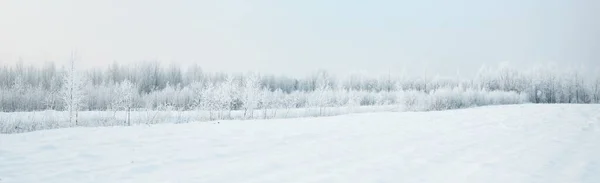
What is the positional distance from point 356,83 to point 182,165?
74.0m

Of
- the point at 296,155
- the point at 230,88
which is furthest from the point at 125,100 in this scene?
the point at 296,155

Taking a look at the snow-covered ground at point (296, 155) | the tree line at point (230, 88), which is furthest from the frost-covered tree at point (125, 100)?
the snow-covered ground at point (296, 155)

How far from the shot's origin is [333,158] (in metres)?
9.05

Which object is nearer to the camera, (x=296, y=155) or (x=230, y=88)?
(x=296, y=155)

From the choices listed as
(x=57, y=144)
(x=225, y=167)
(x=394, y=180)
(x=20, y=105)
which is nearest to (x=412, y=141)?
(x=394, y=180)

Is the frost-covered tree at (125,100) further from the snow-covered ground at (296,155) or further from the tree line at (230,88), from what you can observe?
the snow-covered ground at (296,155)

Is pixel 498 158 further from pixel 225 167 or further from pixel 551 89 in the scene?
pixel 551 89

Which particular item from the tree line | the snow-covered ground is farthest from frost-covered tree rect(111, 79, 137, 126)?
the snow-covered ground

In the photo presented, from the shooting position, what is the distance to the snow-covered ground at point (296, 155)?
7.29 metres

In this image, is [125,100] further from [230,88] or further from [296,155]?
[296,155]

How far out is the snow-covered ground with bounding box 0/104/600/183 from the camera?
23.9 feet

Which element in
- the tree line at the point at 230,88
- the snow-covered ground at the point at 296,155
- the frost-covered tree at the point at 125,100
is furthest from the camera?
the tree line at the point at 230,88

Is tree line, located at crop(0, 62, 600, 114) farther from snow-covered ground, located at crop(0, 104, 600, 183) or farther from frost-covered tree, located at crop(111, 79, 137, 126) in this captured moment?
snow-covered ground, located at crop(0, 104, 600, 183)

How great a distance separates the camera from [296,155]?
935 cm
